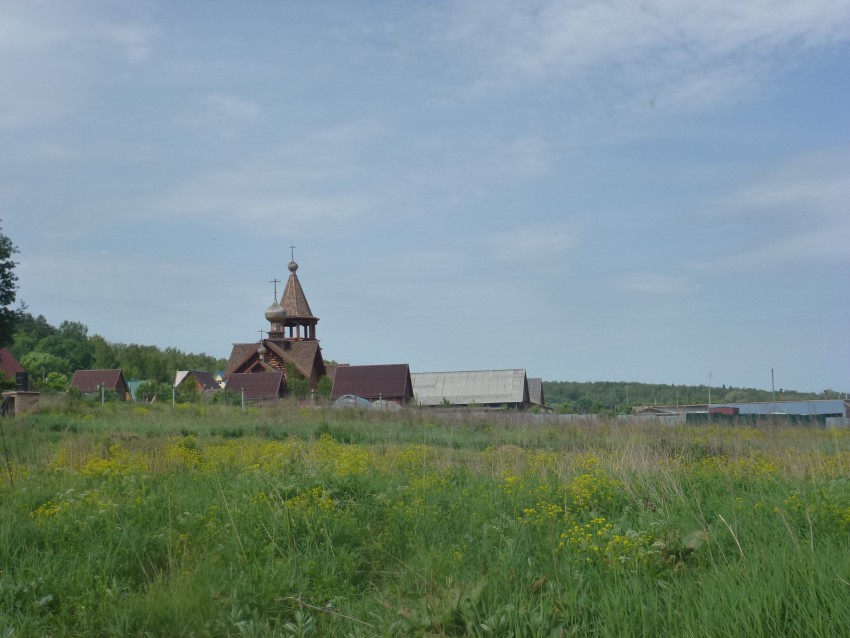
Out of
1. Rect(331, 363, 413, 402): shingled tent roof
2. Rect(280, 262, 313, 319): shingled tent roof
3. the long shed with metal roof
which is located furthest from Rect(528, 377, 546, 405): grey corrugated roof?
Rect(280, 262, 313, 319): shingled tent roof

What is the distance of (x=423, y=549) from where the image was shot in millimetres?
5848

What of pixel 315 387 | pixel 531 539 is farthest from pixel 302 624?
pixel 315 387

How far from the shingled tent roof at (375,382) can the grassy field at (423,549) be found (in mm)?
41858

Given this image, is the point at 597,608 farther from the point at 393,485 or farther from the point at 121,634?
the point at 393,485

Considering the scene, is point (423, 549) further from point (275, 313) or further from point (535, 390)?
point (535, 390)

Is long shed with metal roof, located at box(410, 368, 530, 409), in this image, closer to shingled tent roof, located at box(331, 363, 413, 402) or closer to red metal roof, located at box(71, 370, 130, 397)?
shingled tent roof, located at box(331, 363, 413, 402)

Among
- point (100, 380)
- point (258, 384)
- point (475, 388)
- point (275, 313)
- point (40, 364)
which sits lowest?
point (475, 388)

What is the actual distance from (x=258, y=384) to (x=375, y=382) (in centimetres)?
791

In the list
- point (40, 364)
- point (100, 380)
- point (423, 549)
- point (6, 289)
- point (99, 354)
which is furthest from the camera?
point (99, 354)

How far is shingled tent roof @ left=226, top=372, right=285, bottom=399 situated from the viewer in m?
48.2

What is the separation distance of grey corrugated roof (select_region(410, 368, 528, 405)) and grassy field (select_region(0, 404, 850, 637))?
47.7 meters

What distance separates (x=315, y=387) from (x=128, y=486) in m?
45.5

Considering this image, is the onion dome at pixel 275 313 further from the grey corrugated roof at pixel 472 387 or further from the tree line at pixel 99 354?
the tree line at pixel 99 354

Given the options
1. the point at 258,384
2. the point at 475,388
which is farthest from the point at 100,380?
the point at 475,388
